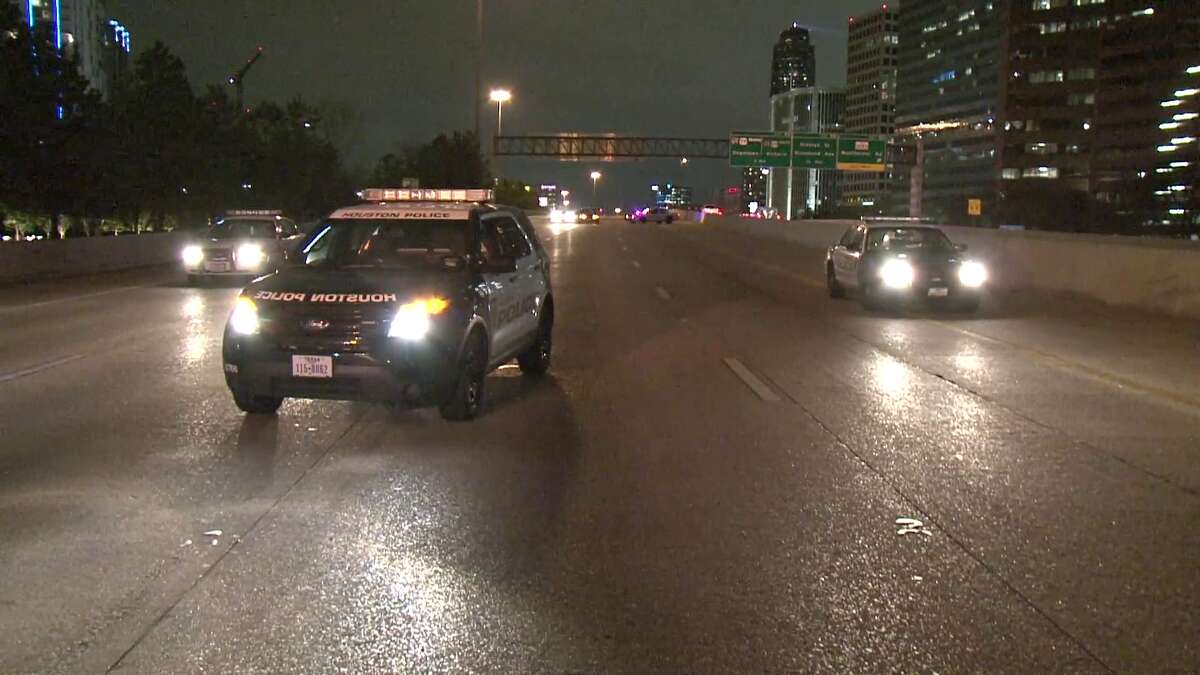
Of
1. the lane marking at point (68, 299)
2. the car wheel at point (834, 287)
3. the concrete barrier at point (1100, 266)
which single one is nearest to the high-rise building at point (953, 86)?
the concrete barrier at point (1100, 266)

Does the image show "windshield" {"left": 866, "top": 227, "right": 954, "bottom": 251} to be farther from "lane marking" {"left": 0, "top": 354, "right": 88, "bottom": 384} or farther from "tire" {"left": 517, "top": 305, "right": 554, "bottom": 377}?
"lane marking" {"left": 0, "top": 354, "right": 88, "bottom": 384}

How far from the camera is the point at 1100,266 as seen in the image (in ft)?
73.3

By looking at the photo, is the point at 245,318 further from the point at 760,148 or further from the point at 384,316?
the point at 760,148

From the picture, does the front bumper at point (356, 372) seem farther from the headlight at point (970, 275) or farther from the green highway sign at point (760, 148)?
the green highway sign at point (760, 148)

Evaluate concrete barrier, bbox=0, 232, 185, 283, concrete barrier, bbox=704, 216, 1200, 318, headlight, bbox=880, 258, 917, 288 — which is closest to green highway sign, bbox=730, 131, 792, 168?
concrete barrier, bbox=704, 216, 1200, 318

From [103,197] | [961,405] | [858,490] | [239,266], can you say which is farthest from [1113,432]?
[103,197]

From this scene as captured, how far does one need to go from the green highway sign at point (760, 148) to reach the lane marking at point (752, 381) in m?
43.2

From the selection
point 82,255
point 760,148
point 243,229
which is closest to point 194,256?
point 243,229

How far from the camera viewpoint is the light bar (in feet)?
38.3

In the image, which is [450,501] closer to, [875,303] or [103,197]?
[875,303]

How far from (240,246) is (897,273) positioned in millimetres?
14336

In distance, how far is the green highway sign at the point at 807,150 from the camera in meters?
55.5

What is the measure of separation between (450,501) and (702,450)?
2401mm

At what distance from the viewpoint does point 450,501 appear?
24.2 ft
